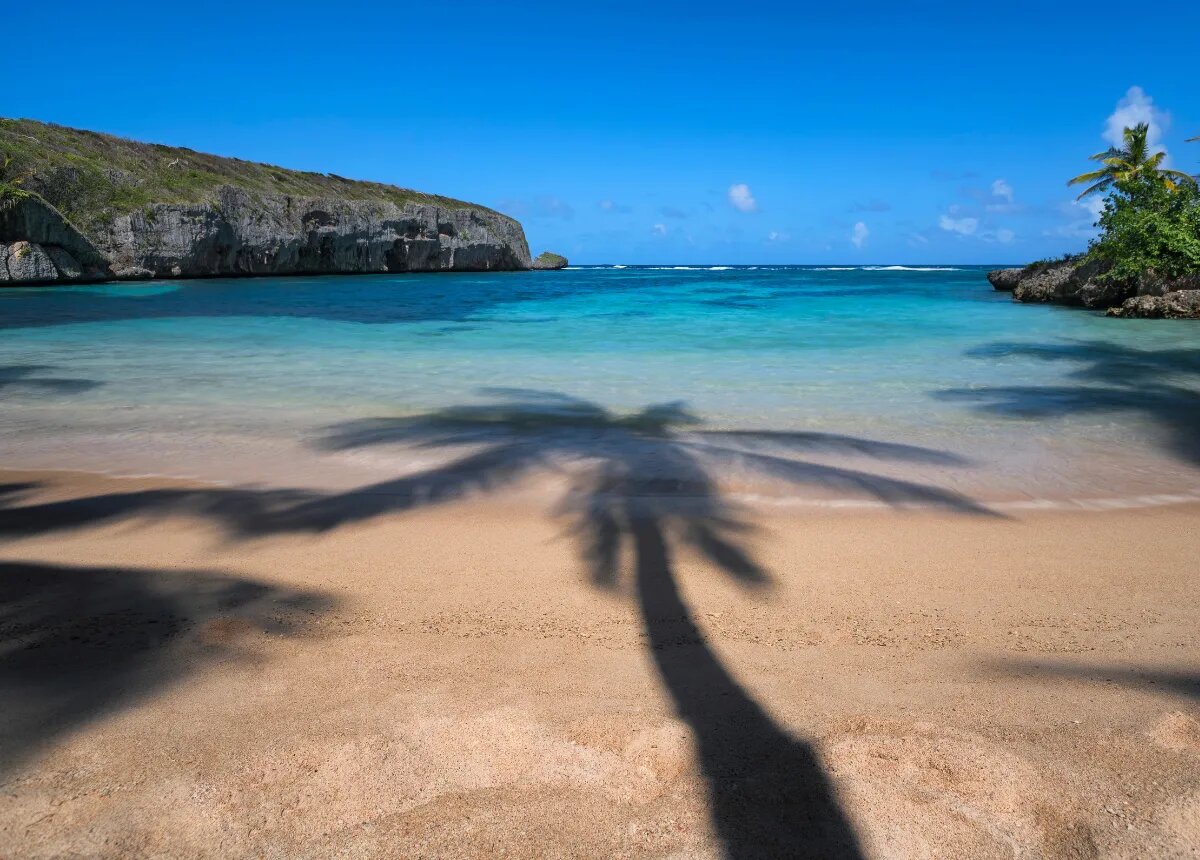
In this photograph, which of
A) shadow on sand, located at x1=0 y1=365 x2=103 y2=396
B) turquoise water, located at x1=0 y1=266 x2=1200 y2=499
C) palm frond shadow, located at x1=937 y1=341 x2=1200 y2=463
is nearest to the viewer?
turquoise water, located at x1=0 y1=266 x2=1200 y2=499

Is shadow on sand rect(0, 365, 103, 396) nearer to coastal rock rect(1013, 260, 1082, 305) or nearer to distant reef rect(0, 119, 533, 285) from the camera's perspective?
coastal rock rect(1013, 260, 1082, 305)

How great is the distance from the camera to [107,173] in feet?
162

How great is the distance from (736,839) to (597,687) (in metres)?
0.91

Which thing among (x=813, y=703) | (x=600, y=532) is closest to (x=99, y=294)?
(x=600, y=532)

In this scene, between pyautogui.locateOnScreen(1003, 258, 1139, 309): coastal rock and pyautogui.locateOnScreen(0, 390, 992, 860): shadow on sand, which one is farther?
pyautogui.locateOnScreen(1003, 258, 1139, 309): coastal rock

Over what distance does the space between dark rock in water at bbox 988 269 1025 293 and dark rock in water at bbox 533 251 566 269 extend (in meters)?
76.5

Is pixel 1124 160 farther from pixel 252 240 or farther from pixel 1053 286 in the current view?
pixel 252 240

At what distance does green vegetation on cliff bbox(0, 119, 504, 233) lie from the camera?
4475cm

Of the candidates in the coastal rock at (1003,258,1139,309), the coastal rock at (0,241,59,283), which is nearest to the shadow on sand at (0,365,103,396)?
the coastal rock at (1003,258,1139,309)

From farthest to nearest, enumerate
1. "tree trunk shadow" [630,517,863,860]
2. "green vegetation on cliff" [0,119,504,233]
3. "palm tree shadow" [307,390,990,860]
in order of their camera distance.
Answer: "green vegetation on cliff" [0,119,504,233]
"palm tree shadow" [307,390,990,860]
"tree trunk shadow" [630,517,863,860]

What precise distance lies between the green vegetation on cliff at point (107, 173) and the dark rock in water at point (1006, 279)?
2122 inches

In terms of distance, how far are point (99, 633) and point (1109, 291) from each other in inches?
1193

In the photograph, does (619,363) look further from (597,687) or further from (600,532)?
(597,687)

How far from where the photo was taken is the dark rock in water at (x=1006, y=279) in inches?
1517
